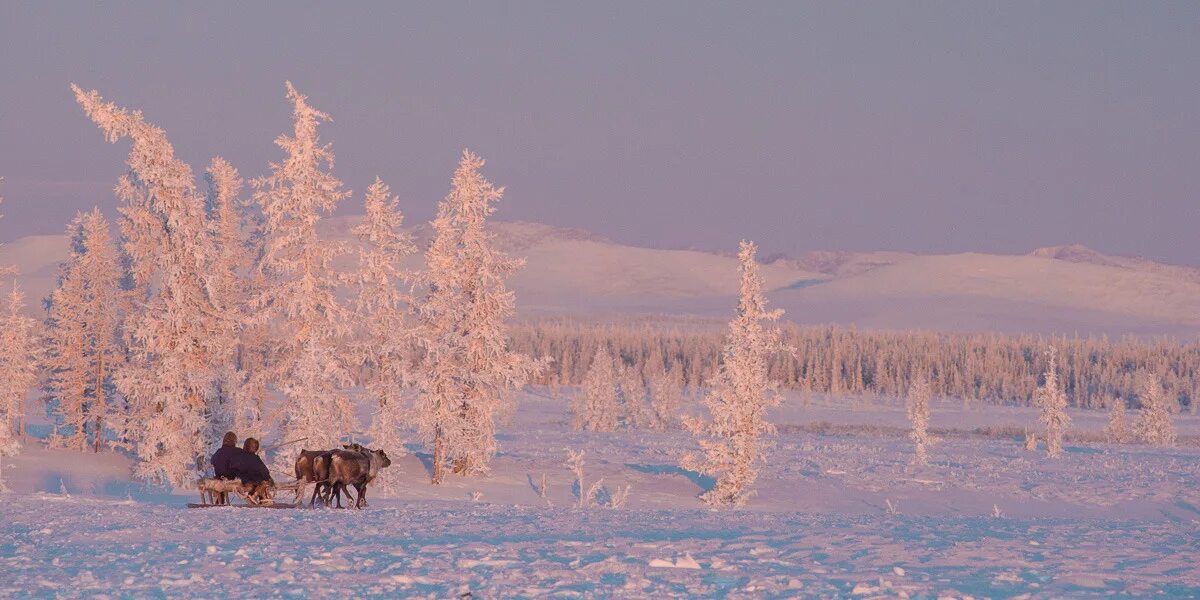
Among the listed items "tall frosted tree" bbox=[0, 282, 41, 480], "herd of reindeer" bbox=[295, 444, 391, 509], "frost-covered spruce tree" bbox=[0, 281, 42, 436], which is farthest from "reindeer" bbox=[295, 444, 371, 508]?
"frost-covered spruce tree" bbox=[0, 281, 42, 436]

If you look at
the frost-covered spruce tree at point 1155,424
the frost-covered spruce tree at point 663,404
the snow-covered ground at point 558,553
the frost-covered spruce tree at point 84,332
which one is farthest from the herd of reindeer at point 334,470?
the frost-covered spruce tree at point 663,404

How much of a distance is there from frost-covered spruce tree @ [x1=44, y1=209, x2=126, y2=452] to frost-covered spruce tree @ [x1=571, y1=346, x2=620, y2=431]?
4947cm

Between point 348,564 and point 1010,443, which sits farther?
Result: point 1010,443

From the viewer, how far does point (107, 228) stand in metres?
50.7

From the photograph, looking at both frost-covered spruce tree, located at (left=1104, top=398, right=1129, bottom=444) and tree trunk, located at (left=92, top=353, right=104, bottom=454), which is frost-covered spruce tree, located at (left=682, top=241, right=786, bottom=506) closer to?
Result: tree trunk, located at (left=92, top=353, right=104, bottom=454)

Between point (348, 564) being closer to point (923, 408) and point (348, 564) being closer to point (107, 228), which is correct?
point (107, 228)

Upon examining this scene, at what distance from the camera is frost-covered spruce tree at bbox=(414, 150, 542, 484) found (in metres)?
40.3

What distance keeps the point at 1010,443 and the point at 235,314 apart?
59263mm

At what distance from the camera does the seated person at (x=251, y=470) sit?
59.7ft

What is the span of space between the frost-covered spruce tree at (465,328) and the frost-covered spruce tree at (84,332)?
1465 cm

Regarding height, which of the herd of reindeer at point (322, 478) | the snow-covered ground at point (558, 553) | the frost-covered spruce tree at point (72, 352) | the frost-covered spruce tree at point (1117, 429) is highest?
the frost-covered spruce tree at point (72, 352)

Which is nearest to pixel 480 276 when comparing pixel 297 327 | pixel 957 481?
pixel 297 327

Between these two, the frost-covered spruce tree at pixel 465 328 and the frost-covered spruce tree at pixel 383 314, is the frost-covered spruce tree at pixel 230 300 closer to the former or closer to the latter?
the frost-covered spruce tree at pixel 383 314

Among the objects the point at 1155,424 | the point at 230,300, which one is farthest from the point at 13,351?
the point at 1155,424
